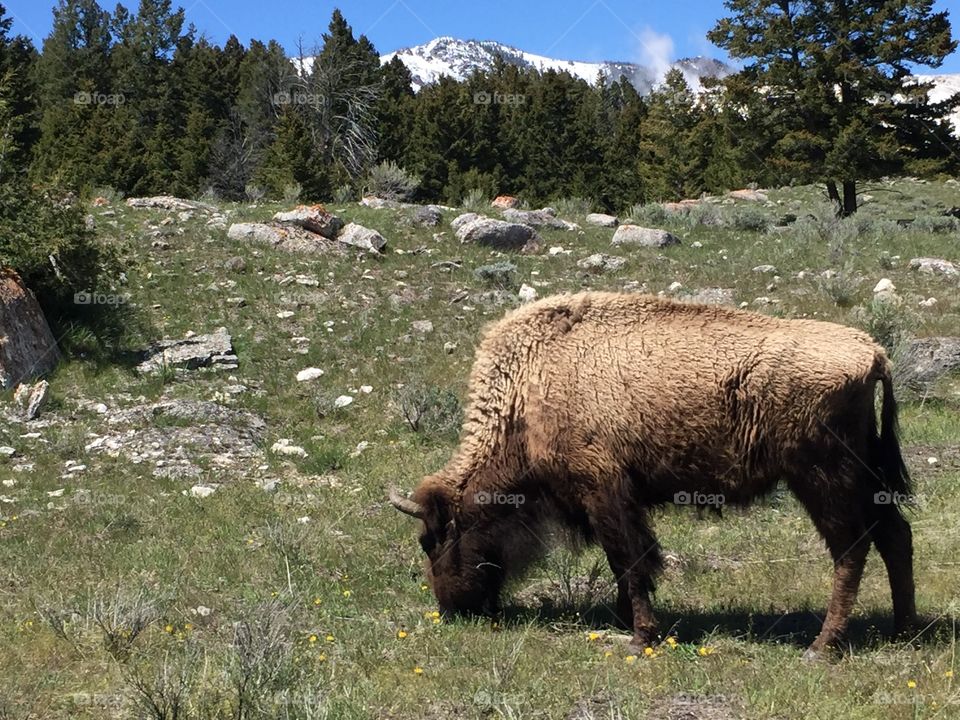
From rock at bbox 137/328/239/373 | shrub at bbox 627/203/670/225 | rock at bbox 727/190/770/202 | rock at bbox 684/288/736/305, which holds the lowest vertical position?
rock at bbox 137/328/239/373

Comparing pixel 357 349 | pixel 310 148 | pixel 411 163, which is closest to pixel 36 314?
pixel 357 349

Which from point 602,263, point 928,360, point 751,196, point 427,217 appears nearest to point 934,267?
point 602,263

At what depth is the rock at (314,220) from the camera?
18906mm

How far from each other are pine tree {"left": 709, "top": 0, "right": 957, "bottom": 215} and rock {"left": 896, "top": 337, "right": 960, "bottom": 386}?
49.6 feet

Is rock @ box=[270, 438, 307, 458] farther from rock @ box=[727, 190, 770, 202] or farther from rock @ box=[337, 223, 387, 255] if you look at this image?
rock @ box=[727, 190, 770, 202]

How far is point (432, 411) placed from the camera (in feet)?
37.2

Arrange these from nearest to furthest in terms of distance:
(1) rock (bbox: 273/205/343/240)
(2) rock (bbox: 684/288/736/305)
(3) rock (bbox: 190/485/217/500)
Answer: (3) rock (bbox: 190/485/217/500) → (2) rock (bbox: 684/288/736/305) → (1) rock (bbox: 273/205/343/240)

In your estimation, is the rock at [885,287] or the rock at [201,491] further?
the rock at [885,287]

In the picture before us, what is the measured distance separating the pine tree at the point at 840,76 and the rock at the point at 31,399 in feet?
74.1

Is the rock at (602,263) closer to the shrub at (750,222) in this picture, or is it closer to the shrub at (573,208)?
the shrub at (573,208)

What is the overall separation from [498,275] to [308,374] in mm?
5098

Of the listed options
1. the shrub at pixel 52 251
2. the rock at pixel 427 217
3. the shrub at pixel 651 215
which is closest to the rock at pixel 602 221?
the shrub at pixel 651 215

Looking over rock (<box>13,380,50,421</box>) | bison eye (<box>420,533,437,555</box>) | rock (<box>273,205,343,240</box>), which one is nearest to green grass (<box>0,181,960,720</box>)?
rock (<box>13,380,50,421</box>)

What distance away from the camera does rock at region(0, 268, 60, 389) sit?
11.7m
